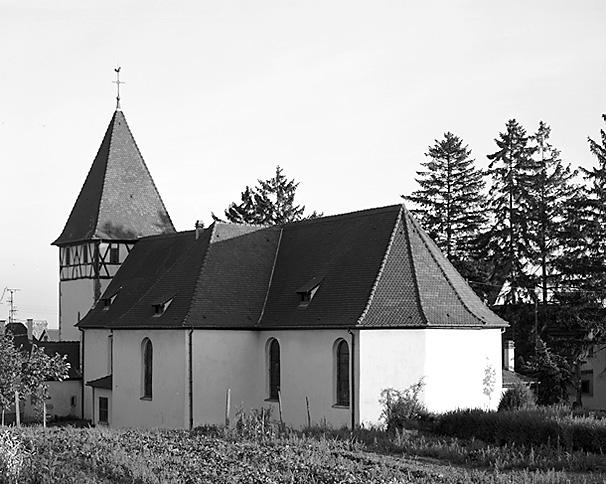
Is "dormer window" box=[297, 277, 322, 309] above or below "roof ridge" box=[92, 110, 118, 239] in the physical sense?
below

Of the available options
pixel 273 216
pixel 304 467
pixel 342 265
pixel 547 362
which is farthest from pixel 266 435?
pixel 273 216

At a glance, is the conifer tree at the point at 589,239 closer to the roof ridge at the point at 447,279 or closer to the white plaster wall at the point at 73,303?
the roof ridge at the point at 447,279

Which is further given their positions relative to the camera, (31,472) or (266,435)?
(266,435)

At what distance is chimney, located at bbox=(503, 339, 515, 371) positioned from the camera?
47.6 meters

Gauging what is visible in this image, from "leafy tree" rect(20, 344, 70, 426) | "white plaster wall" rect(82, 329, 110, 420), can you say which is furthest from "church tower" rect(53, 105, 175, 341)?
"leafy tree" rect(20, 344, 70, 426)

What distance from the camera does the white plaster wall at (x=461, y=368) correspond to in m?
32.6

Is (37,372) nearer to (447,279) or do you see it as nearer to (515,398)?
(447,279)

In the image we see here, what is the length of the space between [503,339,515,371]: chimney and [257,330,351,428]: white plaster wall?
15581 millimetres

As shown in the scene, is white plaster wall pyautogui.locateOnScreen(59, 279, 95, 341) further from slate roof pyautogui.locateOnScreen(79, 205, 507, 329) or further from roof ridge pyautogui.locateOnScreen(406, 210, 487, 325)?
roof ridge pyautogui.locateOnScreen(406, 210, 487, 325)

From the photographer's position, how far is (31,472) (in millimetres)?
16281

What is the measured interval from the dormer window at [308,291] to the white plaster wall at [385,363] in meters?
3.77

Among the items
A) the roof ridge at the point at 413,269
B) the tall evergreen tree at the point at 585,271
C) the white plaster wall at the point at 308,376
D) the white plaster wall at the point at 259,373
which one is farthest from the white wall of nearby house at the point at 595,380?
the white plaster wall at the point at 308,376

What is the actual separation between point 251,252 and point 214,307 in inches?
141

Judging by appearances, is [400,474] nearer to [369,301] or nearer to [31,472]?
[31,472]
